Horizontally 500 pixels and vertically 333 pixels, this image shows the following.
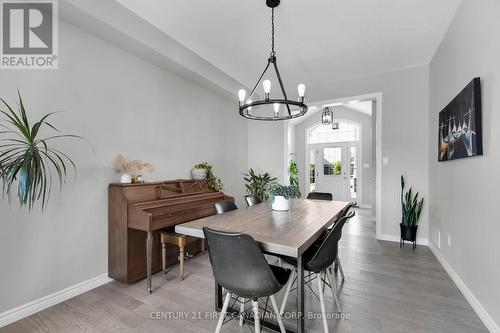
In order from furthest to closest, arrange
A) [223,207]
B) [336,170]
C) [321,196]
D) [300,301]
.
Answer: [336,170] < [321,196] < [223,207] < [300,301]

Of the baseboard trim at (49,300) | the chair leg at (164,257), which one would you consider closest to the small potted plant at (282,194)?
the chair leg at (164,257)

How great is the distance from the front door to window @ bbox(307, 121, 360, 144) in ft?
0.69

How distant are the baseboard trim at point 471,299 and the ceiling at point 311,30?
278cm

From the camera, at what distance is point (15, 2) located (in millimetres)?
2025

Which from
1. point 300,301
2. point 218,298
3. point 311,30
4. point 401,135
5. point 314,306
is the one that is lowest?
point 314,306

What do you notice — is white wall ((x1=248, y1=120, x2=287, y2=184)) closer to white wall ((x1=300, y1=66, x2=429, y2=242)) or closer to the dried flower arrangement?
white wall ((x1=300, y1=66, x2=429, y2=242))

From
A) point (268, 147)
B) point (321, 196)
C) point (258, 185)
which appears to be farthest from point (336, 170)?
point (321, 196)

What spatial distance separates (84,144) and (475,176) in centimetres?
367

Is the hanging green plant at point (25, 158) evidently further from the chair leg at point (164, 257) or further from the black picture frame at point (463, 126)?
the black picture frame at point (463, 126)

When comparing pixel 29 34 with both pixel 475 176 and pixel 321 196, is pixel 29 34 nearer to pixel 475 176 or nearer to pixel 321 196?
pixel 321 196

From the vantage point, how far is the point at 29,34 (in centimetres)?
214

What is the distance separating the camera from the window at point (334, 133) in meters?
7.46

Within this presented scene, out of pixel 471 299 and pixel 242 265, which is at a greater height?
pixel 242 265

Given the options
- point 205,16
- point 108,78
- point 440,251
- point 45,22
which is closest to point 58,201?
point 108,78
